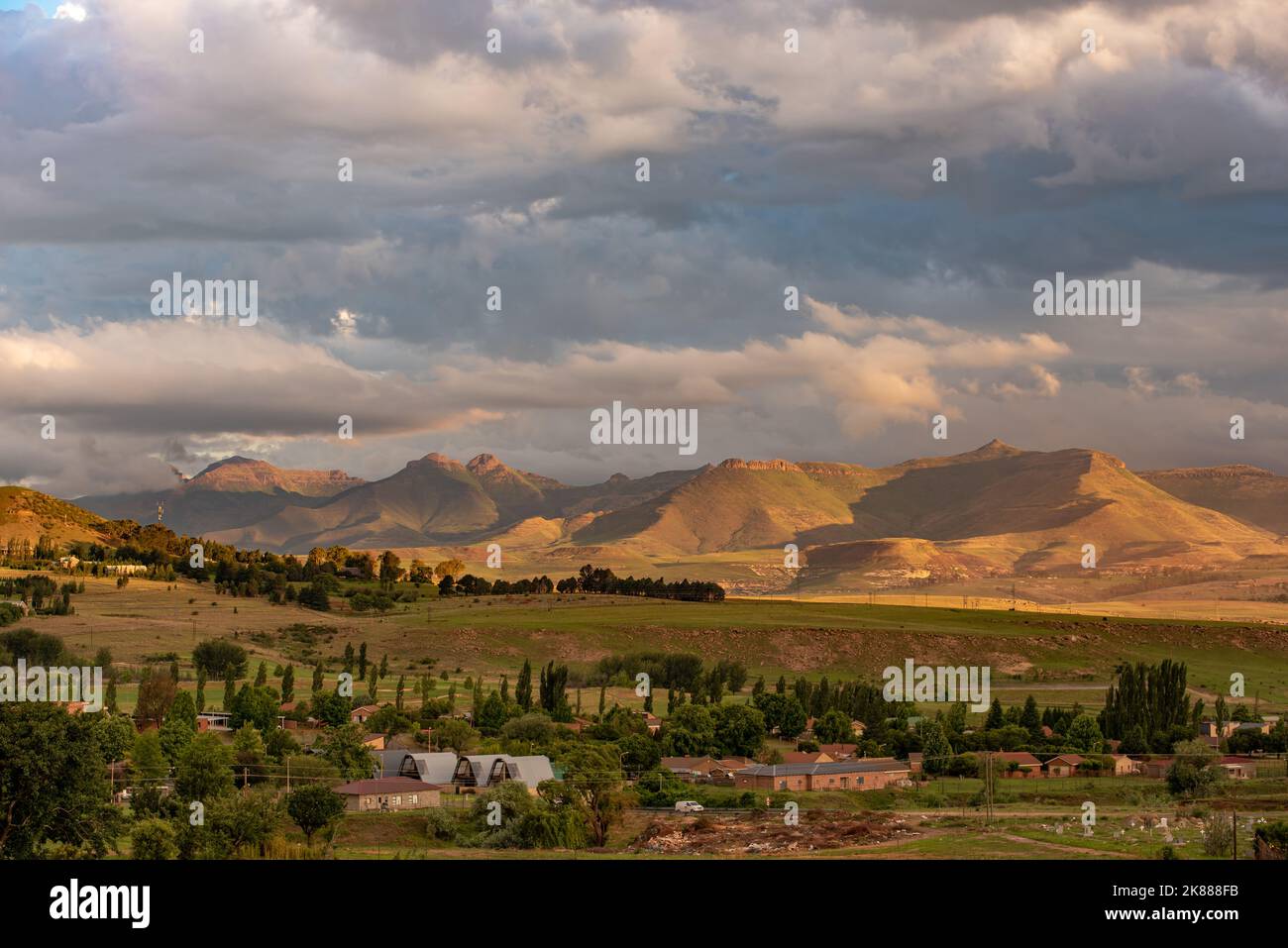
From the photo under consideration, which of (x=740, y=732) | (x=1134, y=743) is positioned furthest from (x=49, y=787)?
(x=1134, y=743)

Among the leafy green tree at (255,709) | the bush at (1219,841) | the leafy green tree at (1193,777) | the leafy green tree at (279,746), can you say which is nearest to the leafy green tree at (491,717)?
the leafy green tree at (255,709)

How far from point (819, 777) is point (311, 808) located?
3389cm

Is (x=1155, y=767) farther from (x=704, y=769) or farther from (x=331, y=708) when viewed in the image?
(x=331, y=708)

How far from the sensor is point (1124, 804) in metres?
74.7

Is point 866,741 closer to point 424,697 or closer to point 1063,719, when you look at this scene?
point 1063,719

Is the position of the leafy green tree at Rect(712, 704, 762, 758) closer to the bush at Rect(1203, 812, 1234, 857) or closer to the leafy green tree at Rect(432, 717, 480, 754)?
the leafy green tree at Rect(432, 717, 480, 754)

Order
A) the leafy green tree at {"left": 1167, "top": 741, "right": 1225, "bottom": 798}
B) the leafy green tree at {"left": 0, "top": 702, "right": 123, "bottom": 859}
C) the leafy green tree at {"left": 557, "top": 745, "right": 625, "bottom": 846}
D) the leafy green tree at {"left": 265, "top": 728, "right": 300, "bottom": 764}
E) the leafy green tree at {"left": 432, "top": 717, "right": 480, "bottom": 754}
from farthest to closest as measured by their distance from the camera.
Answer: the leafy green tree at {"left": 432, "top": 717, "right": 480, "bottom": 754} < the leafy green tree at {"left": 265, "top": 728, "right": 300, "bottom": 764} < the leafy green tree at {"left": 1167, "top": 741, "right": 1225, "bottom": 798} < the leafy green tree at {"left": 557, "top": 745, "right": 625, "bottom": 846} < the leafy green tree at {"left": 0, "top": 702, "right": 123, "bottom": 859}

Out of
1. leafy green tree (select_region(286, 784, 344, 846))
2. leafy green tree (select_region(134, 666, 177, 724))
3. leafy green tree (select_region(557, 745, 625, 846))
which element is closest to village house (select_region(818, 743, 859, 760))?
leafy green tree (select_region(557, 745, 625, 846))

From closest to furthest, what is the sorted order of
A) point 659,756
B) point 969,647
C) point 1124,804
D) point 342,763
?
point 1124,804
point 342,763
point 659,756
point 969,647

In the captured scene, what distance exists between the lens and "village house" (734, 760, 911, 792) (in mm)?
83375

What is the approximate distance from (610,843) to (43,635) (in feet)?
350

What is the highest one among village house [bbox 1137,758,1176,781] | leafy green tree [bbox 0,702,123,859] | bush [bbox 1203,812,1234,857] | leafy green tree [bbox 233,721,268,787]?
leafy green tree [bbox 0,702,123,859]

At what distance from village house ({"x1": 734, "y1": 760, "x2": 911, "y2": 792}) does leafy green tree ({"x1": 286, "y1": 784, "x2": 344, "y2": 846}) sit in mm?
29745
